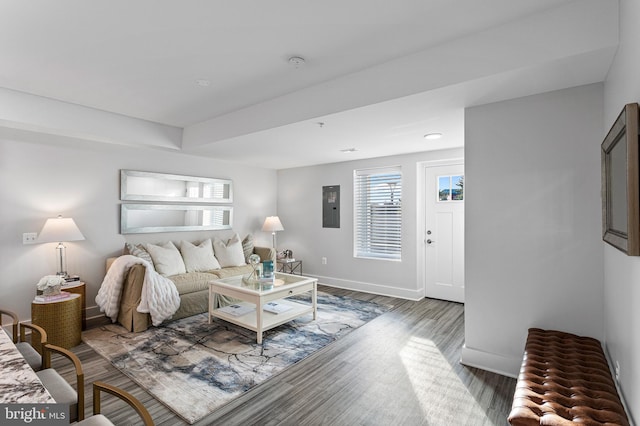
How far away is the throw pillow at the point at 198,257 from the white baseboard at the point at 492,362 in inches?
140

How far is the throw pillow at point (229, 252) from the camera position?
509cm

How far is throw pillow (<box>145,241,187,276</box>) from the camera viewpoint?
13.8ft

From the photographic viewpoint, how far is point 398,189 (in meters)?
5.21

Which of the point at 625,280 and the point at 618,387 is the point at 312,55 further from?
the point at 618,387

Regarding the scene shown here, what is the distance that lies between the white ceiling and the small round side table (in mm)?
2068

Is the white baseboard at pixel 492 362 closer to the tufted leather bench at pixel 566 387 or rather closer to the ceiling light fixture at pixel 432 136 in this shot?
the tufted leather bench at pixel 566 387

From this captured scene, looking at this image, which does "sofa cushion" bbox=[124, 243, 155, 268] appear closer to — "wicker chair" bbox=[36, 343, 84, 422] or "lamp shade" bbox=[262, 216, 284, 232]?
"lamp shade" bbox=[262, 216, 284, 232]

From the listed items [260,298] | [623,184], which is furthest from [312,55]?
[260,298]

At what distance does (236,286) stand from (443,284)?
310cm

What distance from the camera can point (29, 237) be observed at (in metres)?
3.61

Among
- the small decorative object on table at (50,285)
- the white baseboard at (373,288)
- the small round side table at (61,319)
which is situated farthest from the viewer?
the white baseboard at (373,288)

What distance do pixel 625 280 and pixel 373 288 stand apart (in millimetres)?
3876

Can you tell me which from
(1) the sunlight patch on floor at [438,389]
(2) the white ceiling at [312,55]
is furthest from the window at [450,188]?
(1) the sunlight patch on floor at [438,389]

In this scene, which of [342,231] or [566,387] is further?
[342,231]
